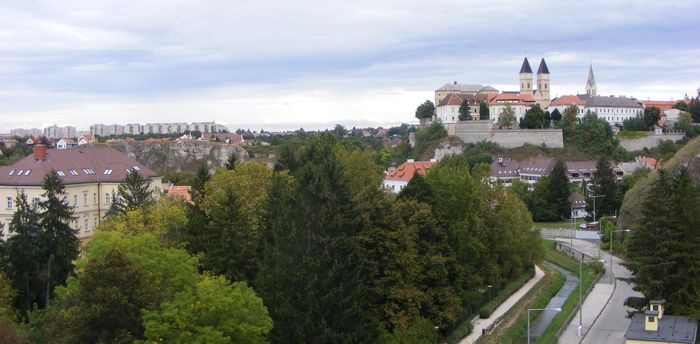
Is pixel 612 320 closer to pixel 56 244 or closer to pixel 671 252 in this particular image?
pixel 671 252

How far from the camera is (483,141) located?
380ft

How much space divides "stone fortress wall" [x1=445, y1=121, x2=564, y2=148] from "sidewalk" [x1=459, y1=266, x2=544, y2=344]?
60231 millimetres

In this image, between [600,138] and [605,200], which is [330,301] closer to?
[605,200]

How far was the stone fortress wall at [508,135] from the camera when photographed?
114000 mm

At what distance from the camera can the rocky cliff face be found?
127938mm

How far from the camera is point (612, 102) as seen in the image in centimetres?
13812

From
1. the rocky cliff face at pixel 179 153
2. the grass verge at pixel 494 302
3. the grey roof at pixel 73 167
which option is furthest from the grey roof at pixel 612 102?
the grey roof at pixel 73 167

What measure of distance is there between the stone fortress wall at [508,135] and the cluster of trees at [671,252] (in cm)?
7814

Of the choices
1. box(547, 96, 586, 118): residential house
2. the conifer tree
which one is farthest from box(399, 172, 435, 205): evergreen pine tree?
box(547, 96, 586, 118): residential house

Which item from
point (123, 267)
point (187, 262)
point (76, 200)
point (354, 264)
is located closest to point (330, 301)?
point (354, 264)

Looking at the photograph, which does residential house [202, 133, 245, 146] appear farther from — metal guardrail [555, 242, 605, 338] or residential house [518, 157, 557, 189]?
metal guardrail [555, 242, 605, 338]

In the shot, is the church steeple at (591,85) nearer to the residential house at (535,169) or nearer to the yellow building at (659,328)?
the residential house at (535,169)

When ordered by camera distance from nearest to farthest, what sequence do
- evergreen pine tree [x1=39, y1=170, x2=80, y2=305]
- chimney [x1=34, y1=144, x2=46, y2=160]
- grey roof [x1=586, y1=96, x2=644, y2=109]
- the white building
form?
evergreen pine tree [x1=39, y1=170, x2=80, y2=305] → chimney [x1=34, y1=144, x2=46, y2=160] → the white building → grey roof [x1=586, y1=96, x2=644, y2=109]

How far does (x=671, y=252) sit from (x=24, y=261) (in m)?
29.3
